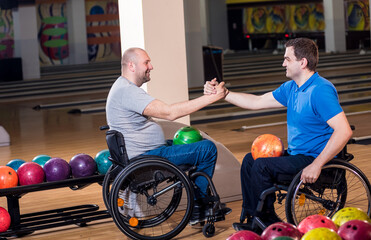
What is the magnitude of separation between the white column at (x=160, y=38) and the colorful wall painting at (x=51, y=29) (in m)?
18.2

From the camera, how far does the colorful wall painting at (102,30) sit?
935 inches

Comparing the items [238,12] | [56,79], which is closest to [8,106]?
[56,79]

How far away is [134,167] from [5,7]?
550 inches

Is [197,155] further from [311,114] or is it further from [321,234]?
[321,234]

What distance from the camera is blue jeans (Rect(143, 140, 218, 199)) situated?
3.52m

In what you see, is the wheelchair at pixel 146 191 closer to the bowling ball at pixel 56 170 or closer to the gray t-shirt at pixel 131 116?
the gray t-shirt at pixel 131 116

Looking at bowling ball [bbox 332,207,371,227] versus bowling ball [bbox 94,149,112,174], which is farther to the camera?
bowling ball [bbox 94,149,112,174]

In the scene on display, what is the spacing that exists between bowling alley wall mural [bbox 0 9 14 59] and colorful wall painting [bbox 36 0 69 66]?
11.0 ft

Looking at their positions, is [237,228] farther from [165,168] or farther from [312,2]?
[312,2]

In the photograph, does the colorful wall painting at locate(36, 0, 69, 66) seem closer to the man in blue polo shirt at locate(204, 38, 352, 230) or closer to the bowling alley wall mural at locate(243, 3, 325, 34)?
the bowling alley wall mural at locate(243, 3, 325, 34)

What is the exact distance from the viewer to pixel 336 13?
19.3 metres

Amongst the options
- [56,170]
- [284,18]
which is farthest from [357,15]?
[56,170]

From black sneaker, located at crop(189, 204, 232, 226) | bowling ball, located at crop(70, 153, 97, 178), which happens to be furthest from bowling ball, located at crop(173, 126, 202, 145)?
bowling ball, located at crop(70, 153, 97, 178)

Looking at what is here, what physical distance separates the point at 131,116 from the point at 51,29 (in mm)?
20187
